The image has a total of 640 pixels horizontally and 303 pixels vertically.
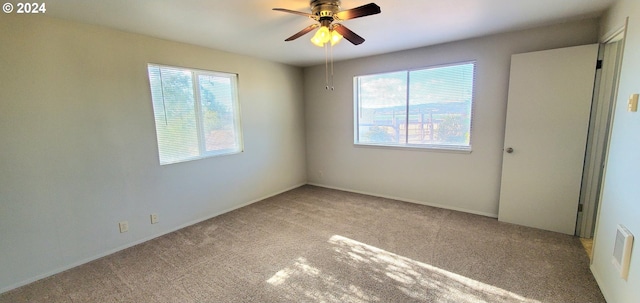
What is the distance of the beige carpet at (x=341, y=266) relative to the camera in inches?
79.3

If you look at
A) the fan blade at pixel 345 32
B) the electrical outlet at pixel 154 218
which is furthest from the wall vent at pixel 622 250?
the electrical outlet at pixel 154 218

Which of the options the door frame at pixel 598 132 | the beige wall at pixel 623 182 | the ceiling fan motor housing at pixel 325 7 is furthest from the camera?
the door frame at pixel 598 132

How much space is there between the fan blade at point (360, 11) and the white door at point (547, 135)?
2183mm

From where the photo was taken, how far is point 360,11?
1.87 meters

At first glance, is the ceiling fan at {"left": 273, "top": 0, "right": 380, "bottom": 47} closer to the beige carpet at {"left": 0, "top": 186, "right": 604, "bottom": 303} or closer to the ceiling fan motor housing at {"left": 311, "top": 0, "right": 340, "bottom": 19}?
the ceiling fan motor housing at {"left": 311, "top": 0, "right": 340, "bottom": 19}

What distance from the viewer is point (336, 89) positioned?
15.0 ft

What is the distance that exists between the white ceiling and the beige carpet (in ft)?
7.64

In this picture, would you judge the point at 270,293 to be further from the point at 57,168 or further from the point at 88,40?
the point at 88,40

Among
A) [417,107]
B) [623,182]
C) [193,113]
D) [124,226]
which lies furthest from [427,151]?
[124,226]

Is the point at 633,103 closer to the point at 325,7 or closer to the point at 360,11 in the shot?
the point at 360,11

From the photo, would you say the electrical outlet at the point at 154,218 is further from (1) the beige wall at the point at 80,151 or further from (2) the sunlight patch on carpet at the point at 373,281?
(2) the sunlight patch on carpet at the point at 373,281

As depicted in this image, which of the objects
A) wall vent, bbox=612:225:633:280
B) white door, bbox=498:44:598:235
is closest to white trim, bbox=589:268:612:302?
wall vent, bbox=612:225:633:280

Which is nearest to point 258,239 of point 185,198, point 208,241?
point 208,241

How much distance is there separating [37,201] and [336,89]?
399 cm
